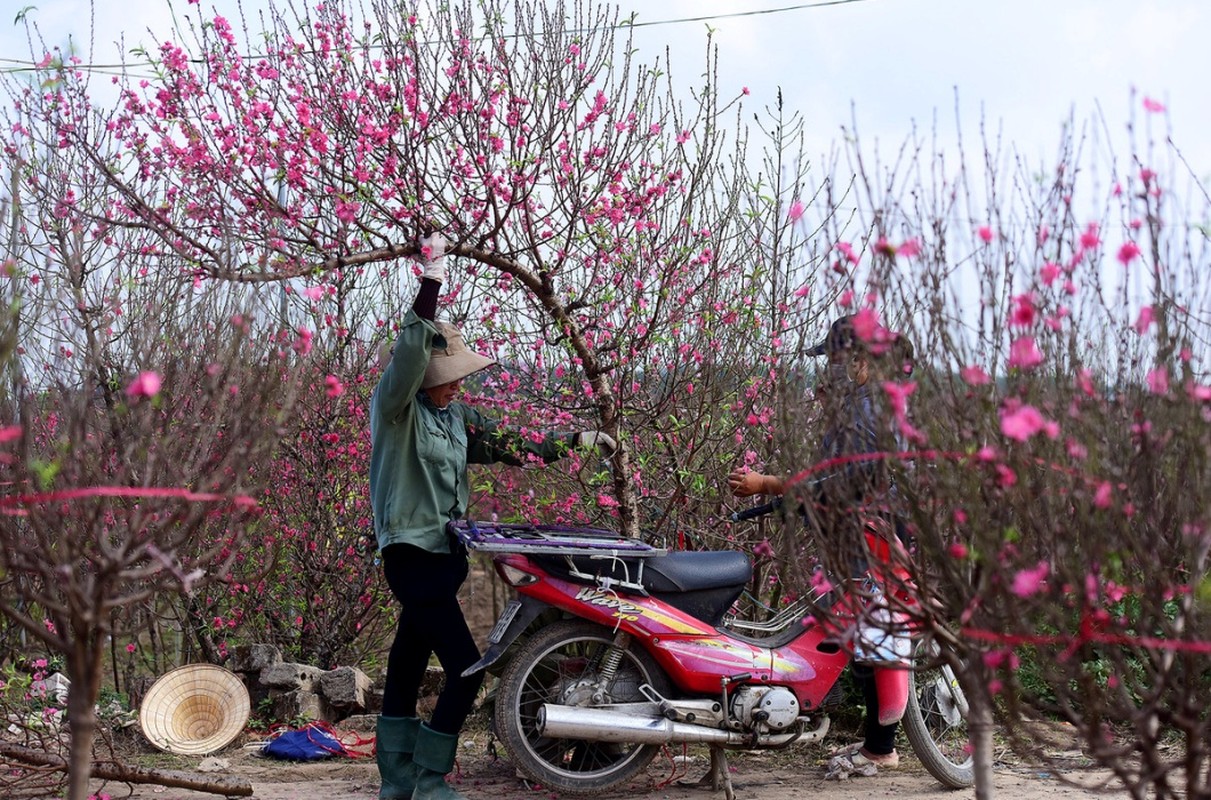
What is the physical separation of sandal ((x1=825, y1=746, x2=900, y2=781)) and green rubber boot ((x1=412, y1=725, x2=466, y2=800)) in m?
1.86

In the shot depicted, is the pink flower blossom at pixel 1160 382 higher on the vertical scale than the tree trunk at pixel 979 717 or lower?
higher

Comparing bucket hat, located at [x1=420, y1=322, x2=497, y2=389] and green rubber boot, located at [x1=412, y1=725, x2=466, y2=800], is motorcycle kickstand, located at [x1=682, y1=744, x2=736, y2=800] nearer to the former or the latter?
green rubber boot, located at [x1=412, y1=725, x2=466, y2=800]

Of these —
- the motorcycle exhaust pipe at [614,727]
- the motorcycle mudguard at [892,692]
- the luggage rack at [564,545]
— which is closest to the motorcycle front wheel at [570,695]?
the motorcycle exhaust pipe at [614,727]

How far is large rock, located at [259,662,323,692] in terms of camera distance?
309 inches

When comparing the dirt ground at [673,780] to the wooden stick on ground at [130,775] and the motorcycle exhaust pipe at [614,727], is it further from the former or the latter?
the motorcycle exhaust pipe at [614,727]

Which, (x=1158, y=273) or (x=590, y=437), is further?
(x=590, y=437)

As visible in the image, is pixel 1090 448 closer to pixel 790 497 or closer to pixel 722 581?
pixel 790 497

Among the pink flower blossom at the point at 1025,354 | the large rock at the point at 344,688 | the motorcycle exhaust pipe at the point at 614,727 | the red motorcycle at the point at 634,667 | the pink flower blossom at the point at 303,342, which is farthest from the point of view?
the large rock at the point at 344,688

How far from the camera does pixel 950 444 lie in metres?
3.18

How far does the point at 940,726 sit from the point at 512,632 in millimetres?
2187

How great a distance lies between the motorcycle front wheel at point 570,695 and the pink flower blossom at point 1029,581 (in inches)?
114

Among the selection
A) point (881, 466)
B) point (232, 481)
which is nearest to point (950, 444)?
point (881, 466)

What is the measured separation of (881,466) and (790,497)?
26cm

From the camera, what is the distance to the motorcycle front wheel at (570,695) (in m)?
5.43
